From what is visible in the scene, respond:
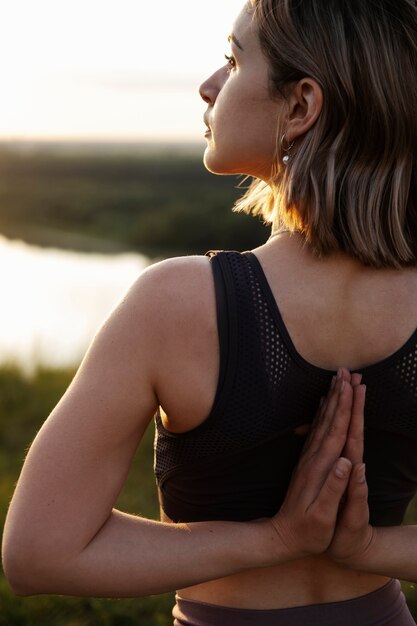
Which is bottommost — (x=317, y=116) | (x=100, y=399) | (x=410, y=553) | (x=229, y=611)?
(x=229, y=611)

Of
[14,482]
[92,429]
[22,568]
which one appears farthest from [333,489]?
[14,482]

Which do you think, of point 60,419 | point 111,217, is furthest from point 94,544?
point 111,217

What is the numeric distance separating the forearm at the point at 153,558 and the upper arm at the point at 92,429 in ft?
0.15

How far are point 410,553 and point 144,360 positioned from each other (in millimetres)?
637

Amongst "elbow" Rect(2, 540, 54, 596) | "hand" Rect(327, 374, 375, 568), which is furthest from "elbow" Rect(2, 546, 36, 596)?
"hand" Rect(327, 374, 375, 568)

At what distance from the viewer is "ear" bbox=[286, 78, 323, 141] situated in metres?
1.45

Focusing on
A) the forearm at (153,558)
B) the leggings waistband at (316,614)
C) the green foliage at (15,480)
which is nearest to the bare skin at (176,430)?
the forearm at (153,558)

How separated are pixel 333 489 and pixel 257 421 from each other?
0.56 feet

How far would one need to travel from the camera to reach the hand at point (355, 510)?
1.40 metres

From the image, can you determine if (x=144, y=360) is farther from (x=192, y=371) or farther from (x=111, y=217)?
(x=111, y=217)

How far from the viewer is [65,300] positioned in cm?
1822

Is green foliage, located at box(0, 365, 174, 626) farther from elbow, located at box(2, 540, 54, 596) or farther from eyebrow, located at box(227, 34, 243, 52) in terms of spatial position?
eyebrow, located at box(227, 34, 243, 52)

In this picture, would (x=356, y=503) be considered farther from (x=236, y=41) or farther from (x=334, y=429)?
(x=236, y=41)

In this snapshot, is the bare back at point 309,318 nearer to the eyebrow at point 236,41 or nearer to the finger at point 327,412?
the finger at point 327,412
